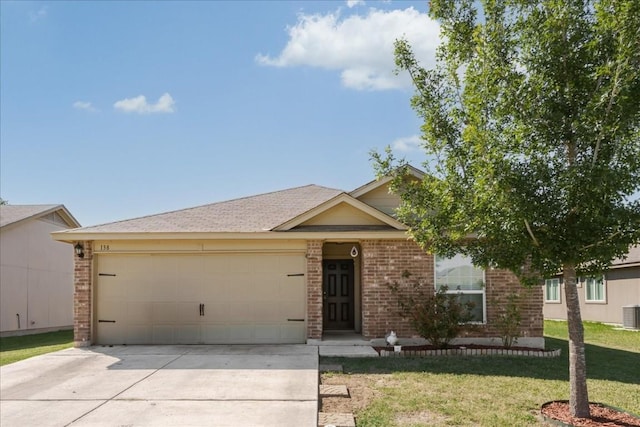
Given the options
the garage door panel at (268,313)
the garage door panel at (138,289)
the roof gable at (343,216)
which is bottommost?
the garage door panel at (268,313)

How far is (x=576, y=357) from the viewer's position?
6.70m

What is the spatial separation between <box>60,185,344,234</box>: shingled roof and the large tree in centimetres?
669

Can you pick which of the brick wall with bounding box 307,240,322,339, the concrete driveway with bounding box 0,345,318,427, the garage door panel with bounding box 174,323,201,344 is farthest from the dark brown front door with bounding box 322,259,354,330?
the garage door panel with bounding box 174,323,201,344

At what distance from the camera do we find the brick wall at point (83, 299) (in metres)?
12.5

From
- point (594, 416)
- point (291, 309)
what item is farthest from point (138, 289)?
point (594, 416)

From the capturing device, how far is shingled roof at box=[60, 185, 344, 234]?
41.2 ft

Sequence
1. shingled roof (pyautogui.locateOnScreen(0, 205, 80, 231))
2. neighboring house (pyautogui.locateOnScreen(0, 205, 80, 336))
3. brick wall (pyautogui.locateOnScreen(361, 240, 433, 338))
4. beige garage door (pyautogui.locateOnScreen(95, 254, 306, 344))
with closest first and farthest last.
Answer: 1. brick wall (pyautogui.locateOnScreen(361, 240, 433, 338))
2. beige garage door (pyautogui.locateOnScreen(95, 254, 306, 344))
3. neighboring house (pyautogui.locateOnScreen(0, 205, 80, 336))
4. shingled roof (pyautogui.locateOnScreen(0, 205, 80, 231))

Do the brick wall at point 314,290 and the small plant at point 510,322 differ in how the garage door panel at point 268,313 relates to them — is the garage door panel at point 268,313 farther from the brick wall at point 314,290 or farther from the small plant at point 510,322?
the small plant at point 510,322

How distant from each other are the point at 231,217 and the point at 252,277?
70.0 inches

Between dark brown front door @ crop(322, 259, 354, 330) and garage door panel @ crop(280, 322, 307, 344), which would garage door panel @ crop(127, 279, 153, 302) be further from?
dark brown front door @ crop(322, 259, 354, 330)

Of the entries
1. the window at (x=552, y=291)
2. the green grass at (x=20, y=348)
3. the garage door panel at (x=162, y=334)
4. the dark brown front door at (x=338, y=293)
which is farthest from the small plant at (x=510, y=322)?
the window at (x=552, y=291)

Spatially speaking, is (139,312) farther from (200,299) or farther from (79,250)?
(79,250)

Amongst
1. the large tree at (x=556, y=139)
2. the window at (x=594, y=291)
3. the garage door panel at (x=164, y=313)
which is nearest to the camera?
the large tree at (x=556, y=139)

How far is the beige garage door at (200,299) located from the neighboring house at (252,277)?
0.02m
